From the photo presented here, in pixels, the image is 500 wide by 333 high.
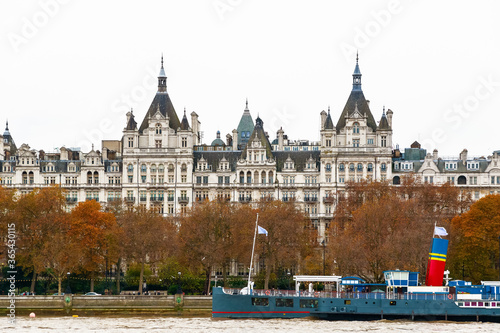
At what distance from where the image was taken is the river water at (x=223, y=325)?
87.8 m

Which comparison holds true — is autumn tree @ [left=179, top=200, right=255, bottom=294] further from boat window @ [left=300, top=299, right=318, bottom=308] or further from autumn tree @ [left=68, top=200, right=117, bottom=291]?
boat window @ [left=300, top=299, right=318, bottom=308]

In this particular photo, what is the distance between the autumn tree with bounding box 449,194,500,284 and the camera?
11900 centimetres

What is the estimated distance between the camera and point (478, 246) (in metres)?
120

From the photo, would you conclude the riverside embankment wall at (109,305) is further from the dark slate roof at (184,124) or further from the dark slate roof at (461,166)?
the dark slate roof at (461,166)

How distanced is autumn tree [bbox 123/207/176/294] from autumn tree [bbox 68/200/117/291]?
172cm

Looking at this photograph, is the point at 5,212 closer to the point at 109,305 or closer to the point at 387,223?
the point at 109,305

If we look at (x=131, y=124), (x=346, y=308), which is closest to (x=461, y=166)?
(x=131, y=124)

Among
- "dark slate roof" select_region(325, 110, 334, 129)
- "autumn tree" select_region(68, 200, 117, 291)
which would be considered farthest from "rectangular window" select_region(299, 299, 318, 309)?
"dark slate roof" select_region(325, 110, 334, 129)

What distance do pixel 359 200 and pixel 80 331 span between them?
61.0 meters

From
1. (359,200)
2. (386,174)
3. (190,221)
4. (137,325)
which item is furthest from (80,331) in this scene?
(386,174)

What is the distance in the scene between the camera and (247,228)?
12406cm

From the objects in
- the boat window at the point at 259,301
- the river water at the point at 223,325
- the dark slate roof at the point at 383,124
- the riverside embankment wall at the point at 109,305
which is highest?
the dark slate roof at the point at 383,124

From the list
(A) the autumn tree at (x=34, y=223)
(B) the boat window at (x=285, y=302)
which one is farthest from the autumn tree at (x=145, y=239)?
(B) the boat window at (x=285, y=302)

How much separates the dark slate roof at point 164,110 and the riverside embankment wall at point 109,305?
51.5 meters
